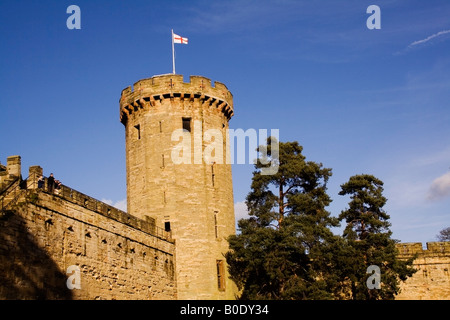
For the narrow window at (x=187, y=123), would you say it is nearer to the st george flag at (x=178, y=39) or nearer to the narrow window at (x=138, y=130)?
the narrow window at (x=138, y=130)

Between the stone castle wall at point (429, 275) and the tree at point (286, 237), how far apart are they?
6899mm

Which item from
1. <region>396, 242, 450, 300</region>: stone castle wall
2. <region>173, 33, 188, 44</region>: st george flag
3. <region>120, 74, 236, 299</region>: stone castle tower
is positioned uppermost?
<region>173, 33, 188, 44</region>: st george flag

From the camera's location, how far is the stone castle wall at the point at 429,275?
39.2 m

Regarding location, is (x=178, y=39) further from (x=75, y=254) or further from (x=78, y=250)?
(x=75, y=254)

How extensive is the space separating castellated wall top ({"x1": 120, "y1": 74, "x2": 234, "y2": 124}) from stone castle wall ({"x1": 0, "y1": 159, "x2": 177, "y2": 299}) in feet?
25.3

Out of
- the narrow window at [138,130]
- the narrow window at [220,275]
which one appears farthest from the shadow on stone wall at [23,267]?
the narrow window at [138,130]

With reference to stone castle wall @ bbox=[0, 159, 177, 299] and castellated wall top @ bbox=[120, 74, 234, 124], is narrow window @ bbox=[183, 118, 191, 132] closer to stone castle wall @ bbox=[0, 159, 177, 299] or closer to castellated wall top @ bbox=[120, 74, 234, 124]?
castellated wall top @ bbox=[120, 74, 234, 124]

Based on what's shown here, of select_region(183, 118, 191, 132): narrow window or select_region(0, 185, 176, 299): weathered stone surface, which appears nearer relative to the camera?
select_region(0, 185, 176, 299): weathered stone surface

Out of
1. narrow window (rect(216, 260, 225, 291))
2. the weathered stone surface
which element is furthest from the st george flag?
narrow window (rect(216, 260, 225, 291))

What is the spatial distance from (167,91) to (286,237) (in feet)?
37.7

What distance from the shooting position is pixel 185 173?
122ft

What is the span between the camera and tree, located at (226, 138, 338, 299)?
3369 centimetres

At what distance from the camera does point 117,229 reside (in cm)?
3109
